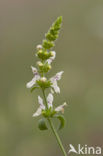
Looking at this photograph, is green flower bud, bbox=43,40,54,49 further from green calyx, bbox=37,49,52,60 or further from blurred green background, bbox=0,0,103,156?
blurred green background, bbox=0,0,103,156

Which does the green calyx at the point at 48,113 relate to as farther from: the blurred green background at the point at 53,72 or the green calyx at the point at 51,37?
the blurred green background at the point at 53,72

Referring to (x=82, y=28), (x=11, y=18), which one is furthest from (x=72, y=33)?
(x=11, y=18)

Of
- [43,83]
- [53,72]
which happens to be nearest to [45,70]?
[43,83]

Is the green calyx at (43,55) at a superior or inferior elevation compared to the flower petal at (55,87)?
superior

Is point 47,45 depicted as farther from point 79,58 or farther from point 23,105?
point 79,58

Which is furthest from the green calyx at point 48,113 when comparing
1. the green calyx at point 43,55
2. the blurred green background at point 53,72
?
the blurred green background at point 53,72

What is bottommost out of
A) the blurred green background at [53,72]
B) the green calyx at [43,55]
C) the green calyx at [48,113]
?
the green calyx at [48,113]

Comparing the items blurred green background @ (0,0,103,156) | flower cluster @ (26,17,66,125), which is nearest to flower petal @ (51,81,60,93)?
flower cluster @ (26,17,66,125)

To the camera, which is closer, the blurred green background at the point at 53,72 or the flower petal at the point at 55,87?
the flower petal at the point at 55,87
